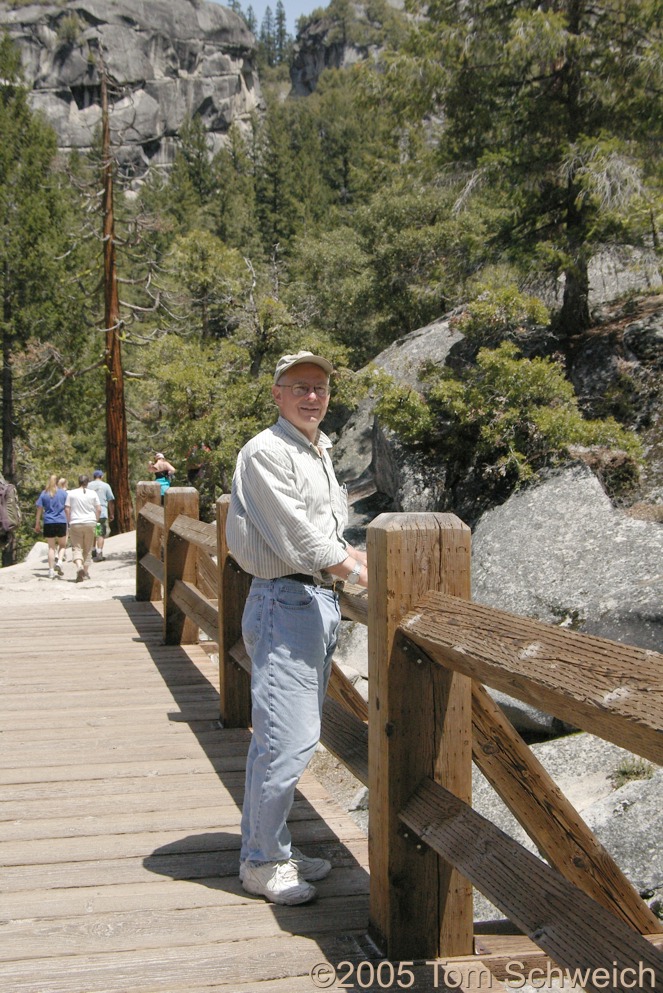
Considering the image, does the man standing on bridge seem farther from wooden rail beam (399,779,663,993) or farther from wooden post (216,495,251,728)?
wooden post (216,495,251,728)

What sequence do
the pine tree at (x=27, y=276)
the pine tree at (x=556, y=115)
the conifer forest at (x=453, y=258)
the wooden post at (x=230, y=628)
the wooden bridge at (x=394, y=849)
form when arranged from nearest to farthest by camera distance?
the wooden bridge at (x=394, y=849)
the wooden post at (x=230, y=628)
the conifer forest at (x=453, y=258)
the pine tree at (x=556, y=115)
the pine tree at (x=27, y=276)

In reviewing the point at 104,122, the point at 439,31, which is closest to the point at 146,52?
the point at 104,122

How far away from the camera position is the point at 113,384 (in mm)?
20234

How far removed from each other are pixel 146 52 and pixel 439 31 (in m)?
85.6

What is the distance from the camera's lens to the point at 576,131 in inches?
527

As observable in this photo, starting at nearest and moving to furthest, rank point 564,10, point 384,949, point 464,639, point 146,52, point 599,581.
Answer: point 464,639 → point 384,949 → point 599,581 → point 564,10 → point 146,52

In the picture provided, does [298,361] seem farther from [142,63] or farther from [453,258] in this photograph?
[142,63]

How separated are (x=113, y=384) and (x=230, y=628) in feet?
53.4

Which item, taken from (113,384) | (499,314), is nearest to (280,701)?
(499,314)

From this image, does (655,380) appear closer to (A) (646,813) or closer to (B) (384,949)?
(A) (646,813)

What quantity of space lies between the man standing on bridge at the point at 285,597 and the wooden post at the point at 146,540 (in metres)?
5.83

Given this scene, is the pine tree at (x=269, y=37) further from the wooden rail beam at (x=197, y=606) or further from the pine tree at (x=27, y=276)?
the wooden rail beam at (x=197, y=606)

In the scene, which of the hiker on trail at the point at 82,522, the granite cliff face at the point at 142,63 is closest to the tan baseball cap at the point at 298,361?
the hiker on trail at the point at 82,522

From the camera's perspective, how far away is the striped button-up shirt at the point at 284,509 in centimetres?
285
